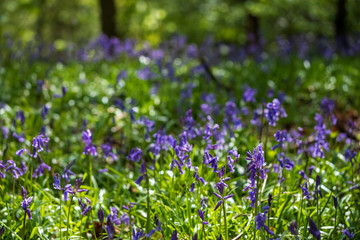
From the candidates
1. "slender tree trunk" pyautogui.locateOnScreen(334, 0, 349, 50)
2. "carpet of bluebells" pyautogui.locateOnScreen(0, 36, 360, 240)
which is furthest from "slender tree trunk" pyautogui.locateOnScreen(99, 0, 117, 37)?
"slender tree trunk" pyautogui.locateOnScreen(334, 0, 349, 50)

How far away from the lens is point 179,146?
84.6 inches

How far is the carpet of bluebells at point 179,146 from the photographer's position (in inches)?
82.4

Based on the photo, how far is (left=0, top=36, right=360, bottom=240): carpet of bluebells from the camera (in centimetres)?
209

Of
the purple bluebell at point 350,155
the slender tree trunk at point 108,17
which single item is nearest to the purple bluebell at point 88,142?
the purple bluebell at point 350,155

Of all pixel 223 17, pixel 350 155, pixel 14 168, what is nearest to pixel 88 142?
pixel 14 168

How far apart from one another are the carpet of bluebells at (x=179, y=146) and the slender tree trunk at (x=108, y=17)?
4.40 ft

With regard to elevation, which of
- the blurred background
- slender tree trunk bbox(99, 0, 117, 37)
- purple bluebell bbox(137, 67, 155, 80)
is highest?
purple bluebell bbox(137, 67, 155, 80)

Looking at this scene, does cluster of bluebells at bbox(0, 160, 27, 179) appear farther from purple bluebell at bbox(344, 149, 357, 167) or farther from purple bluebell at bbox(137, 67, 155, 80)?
purple bluebell at bbox(137, 67, 155, 80)

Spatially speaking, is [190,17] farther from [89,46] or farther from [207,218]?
[207,218]

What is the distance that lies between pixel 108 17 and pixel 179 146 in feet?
25.0

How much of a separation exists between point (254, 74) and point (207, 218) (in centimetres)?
427

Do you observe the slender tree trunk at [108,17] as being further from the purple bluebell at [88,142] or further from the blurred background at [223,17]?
the purple bluebell at [88,142]

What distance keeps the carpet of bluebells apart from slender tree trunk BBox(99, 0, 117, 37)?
1.34 meters

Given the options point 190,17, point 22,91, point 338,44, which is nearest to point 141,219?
point 22,91
